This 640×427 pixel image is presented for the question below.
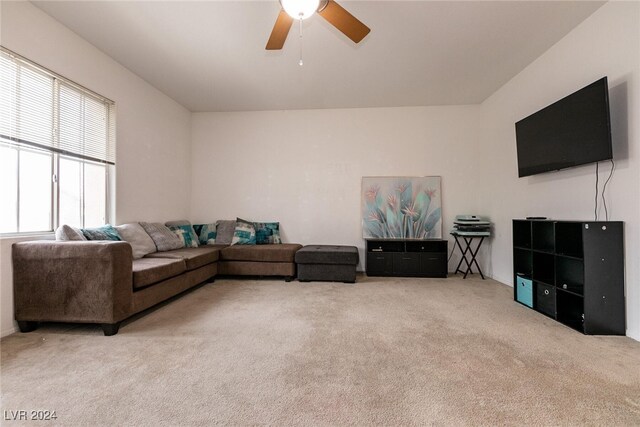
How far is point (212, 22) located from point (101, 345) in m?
2.92

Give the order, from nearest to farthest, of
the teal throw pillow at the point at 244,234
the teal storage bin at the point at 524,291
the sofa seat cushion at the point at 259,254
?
the teal storage bin at the point at 524,291
the sofa seat cushion at the point at 259,254
the teal throw pillow at the point at 244,234

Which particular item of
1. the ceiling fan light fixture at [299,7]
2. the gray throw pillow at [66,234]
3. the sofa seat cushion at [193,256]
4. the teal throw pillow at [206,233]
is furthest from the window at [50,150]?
the ceiling fan light fixture at [299,7]

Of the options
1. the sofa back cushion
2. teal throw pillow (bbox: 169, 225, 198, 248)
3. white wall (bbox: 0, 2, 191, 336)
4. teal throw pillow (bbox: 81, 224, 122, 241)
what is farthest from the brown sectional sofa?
the sofa back cushion

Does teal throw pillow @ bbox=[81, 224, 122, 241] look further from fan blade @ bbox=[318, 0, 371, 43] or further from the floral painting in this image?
the floral painting

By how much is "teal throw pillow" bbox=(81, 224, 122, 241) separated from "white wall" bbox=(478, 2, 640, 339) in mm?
4697

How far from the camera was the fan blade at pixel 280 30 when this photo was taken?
80.0 inches

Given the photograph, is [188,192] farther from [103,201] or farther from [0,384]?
[0,384]

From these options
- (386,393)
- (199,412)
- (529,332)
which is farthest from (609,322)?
(199,412)

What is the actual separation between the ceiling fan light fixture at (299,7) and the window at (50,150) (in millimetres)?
2396

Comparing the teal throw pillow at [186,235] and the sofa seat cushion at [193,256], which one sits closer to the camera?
the sofa seat cushion at [193,256]

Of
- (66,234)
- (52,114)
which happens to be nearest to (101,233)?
(66,234)

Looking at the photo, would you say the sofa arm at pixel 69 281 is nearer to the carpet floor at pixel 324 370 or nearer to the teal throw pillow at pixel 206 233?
the carpet floor at pixel 324 370

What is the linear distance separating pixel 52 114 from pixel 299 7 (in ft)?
8.63

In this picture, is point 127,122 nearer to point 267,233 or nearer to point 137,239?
point 137,239
